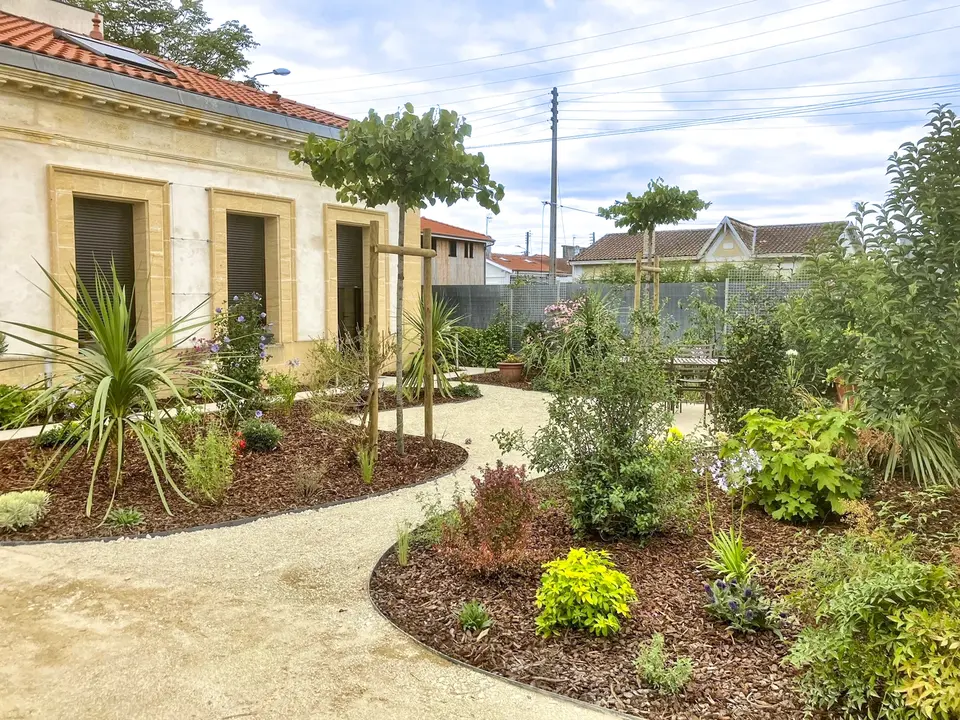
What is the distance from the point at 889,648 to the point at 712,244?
40675mm

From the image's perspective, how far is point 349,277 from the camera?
14008 millimetres

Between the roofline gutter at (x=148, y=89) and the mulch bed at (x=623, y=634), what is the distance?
28.2 ft

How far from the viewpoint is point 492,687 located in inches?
113

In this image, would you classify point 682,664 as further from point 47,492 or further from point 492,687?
point 47,492

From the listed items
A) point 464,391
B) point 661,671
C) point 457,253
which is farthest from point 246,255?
point 457,253

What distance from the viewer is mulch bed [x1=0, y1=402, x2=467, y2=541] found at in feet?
16.3

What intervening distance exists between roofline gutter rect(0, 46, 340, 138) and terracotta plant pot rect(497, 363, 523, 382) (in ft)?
18.2

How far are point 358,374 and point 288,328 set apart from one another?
600cm

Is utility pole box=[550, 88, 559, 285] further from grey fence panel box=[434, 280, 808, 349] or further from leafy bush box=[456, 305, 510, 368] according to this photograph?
leafy bush box=[456, 305, 510, 368]

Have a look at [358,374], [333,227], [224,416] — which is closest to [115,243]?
[333,227]

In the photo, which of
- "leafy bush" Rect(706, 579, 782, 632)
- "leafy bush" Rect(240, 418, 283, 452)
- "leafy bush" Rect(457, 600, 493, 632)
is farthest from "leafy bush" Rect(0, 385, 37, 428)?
"leafy bush" Rect(706, 579, 782, 632)

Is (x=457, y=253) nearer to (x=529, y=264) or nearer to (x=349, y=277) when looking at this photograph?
(x=349, y=277)

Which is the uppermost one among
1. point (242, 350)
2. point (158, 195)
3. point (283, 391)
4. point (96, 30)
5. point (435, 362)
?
point (96, 30)

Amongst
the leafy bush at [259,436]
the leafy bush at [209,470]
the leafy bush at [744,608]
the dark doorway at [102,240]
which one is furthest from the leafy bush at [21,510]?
the dark doorway at [102,240]
